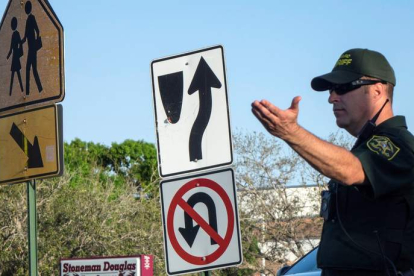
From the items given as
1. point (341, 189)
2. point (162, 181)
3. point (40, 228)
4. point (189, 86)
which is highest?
point (40, 228)

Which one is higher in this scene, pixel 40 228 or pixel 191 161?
pixel 40 228

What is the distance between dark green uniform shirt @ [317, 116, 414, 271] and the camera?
3.39 meters

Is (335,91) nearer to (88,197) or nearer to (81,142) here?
(88,197)

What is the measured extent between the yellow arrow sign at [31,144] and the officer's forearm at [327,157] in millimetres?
3381

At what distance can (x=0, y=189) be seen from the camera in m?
30.6

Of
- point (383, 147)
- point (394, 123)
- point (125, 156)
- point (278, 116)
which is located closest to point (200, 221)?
point (394, 123)

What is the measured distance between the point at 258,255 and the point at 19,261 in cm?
1552

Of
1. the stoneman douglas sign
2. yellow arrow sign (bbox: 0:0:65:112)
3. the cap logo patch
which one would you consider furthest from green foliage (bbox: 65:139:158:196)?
the cap logo patch

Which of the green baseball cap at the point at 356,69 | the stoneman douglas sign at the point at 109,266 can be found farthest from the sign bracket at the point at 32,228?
the stoneman douglas sign at the point at 109,266

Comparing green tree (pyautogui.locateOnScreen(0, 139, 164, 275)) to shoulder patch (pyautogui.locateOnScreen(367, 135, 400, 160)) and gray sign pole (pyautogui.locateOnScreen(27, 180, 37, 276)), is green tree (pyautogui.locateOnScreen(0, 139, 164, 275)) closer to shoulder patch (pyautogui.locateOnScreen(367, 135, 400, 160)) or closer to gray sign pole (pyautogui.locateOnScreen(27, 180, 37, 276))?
gray sign pole (pyautogui.locateOnScreen(27, 180, 37, 276))

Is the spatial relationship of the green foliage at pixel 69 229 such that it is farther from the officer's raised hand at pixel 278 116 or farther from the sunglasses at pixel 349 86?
the officer's raised hand at pixel 278 116

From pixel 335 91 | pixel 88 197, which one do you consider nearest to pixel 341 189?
pixel 335 91

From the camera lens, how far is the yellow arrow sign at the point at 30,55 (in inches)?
259

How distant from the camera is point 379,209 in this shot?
3504 mm
